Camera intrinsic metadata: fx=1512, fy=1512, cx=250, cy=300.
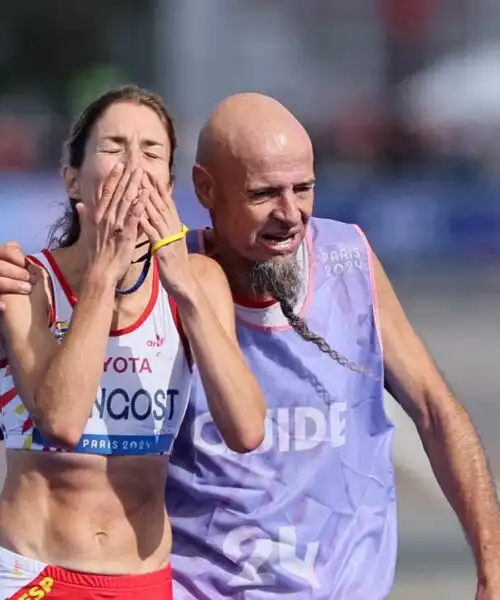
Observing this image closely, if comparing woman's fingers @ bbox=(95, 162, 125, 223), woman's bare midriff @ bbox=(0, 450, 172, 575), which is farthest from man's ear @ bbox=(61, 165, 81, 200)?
woman's bare midriff @ bbox=(0, 450, 172, 575)

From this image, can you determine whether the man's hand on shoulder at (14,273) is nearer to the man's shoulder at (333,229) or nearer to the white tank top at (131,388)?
the white tank top at (131,388)

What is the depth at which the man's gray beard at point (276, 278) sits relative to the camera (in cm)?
342

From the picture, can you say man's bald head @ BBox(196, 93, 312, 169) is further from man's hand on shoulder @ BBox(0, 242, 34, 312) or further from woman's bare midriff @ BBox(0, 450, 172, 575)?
woman's bare midriff @ BBox(0, 450, 172, 575)

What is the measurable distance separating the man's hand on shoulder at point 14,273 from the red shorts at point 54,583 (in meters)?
0.53

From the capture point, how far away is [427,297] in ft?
55.3

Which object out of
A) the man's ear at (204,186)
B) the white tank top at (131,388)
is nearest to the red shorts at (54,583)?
the white tank top at (131,388)

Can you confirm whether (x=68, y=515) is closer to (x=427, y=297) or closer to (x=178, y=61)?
(x=427, y=297)

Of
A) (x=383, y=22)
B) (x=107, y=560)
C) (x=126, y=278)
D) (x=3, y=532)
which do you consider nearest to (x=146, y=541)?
(x=107, y=560)

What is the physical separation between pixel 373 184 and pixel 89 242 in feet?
49.0

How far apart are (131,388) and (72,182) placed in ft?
1.69

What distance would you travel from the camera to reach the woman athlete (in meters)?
3.00

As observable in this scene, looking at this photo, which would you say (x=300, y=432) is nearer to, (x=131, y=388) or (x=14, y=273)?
(x=131, y=388)

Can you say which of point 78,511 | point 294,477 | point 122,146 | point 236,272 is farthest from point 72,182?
point 294,477

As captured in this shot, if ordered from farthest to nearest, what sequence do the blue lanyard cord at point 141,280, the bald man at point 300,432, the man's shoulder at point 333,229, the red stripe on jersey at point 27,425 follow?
the man's shoulder at point 333,229 < the bald man at point 300,432 < the blue lanyard cord at point 141,280 < the red stripe on jersey at point 27,425
